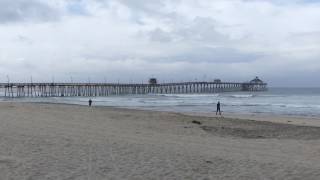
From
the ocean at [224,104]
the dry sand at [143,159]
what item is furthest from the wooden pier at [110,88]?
the dry sand at [143,159]

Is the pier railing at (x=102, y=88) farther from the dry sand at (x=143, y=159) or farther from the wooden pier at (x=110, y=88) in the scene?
the dry sand at (x=143, y=159)

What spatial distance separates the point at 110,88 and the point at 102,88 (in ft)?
8.77

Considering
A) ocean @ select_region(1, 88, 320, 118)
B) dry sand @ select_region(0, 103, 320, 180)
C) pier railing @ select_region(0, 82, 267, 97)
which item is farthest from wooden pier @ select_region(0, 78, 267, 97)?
dry sand @ select_region(0, 103, 320, 180)

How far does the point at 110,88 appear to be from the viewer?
338ft

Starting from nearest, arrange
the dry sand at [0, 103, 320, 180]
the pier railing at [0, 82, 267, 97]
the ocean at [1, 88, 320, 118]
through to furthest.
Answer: the dry sand at [0, 103, 320, 180] < the ocean at [1, 88, 320, 118] < the pier railing at [0, 82, 267, 97]

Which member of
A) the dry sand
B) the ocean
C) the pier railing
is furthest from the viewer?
the pier railing

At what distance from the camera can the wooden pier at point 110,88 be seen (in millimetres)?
89812

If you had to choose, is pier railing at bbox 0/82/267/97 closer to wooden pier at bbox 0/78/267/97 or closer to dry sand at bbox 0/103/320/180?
wooden pier at bbox 0/78/267/97

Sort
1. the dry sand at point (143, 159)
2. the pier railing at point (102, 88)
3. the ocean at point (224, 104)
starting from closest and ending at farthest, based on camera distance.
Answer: the dry sand at point (143, 159) < the ocean at point (224, 104) < the pier railing at point (102, 88)

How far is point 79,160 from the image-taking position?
854 centimetres

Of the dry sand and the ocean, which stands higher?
the dry sand

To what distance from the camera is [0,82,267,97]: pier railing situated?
89.6 meters

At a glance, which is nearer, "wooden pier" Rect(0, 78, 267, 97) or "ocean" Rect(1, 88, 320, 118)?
"ocean" Rect(1, 88, 320, 118)

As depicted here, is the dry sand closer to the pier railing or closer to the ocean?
the ocean
